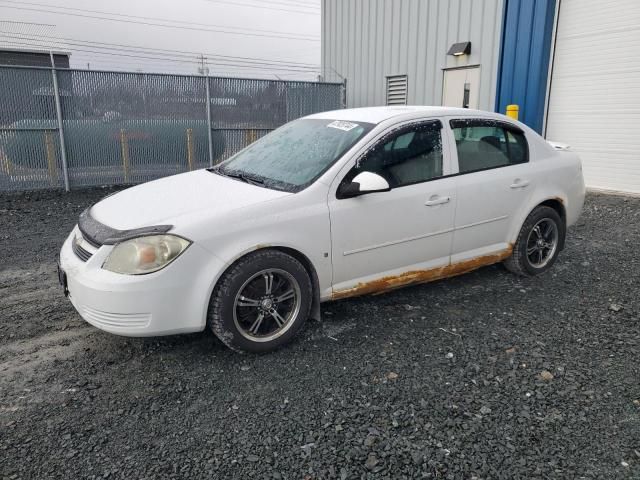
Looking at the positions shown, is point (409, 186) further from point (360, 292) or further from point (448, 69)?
point (448, 69)

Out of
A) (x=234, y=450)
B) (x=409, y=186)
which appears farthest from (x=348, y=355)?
(x=409, y=186)

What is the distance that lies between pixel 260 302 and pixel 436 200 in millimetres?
1656

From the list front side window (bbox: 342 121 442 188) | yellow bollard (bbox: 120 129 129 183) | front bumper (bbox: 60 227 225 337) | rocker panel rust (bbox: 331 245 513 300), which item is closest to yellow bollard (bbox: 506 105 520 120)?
rocker panel rust (bbox: 331 245 513 300)

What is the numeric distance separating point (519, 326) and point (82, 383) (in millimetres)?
3097

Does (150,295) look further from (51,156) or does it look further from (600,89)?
(600,89)

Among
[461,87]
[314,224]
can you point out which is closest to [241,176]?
[314,224]

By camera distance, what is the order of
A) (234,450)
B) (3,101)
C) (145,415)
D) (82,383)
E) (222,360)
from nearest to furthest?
(234,450), (145,415), (82,383), (222,360), (3,101)

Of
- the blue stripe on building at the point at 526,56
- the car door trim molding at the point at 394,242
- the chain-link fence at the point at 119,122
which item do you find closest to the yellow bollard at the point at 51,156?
the chain-link fence at the point at 119,122

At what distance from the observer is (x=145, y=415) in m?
2.81

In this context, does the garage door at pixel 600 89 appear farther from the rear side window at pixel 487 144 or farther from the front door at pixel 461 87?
the rear side window at pixel 487 144

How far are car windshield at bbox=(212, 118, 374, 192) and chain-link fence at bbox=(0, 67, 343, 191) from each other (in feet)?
20.3

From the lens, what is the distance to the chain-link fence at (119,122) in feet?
29.7

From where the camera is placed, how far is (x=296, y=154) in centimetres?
408

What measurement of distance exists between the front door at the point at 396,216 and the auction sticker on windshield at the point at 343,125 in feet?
1.02
